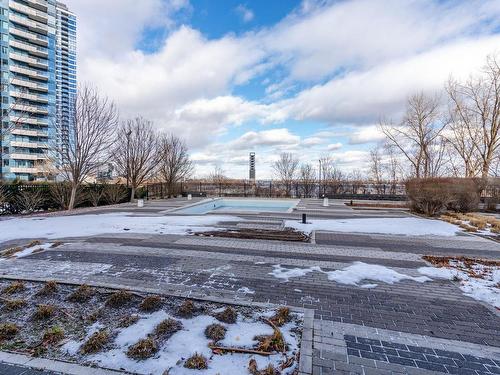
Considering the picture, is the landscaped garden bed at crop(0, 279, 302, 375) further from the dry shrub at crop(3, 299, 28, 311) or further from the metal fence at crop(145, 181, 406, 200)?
the metal fence at crop(145, 181, 406, 200)

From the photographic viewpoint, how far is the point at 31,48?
47.8 metres

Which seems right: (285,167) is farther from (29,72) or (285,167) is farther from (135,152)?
(29,72)

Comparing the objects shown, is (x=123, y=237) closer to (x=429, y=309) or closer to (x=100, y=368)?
(x=100, y=368)

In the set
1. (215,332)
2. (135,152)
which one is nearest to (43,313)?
(215,332)

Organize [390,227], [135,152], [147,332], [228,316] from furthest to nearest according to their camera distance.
→ 1. [135,152]
2. [390,227]
3. [228,316]
4. [147,332]

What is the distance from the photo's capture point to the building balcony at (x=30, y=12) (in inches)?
1821

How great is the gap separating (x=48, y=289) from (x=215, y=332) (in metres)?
2.60

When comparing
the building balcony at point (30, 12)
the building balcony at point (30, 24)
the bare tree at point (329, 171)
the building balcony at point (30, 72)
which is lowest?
the bare tree at point (329, 171)

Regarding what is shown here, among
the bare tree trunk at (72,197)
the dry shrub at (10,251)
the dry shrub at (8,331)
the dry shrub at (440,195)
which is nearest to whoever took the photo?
the dry shrub at (8,331)

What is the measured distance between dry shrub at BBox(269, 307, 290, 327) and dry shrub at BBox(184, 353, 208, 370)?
95 centimetres

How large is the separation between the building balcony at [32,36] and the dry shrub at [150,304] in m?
63.2

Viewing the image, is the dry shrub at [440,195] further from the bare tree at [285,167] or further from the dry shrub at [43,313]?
the bare tree at [285,167]

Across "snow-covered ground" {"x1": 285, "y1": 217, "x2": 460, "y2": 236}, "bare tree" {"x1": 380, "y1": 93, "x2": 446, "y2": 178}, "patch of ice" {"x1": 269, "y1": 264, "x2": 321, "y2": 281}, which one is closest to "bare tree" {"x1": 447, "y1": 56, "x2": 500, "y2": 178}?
"bare tree" {"x1": 380, "y1": 93, "x2": 446, "y2": 178}

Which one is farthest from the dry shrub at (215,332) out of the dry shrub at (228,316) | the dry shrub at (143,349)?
the dry shrub at (143,349)
